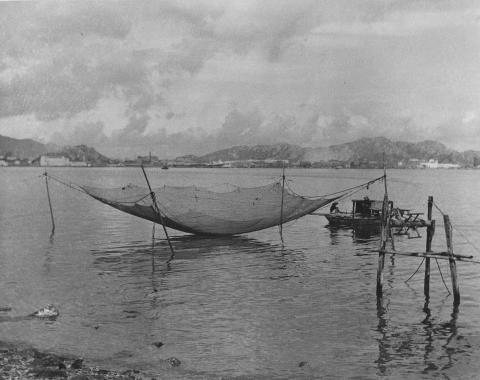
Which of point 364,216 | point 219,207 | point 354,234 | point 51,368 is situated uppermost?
point 219,207

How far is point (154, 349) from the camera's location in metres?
15.9

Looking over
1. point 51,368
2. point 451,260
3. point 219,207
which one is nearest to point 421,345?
point 451,260

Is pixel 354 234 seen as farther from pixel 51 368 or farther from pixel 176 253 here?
pixel 51 368

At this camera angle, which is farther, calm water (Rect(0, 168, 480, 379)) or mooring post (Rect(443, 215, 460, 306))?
mooring post (Rect(443, 215, 460, 306))

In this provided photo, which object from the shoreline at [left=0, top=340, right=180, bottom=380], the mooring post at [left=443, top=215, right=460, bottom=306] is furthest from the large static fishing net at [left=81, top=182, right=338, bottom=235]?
the shoreline at [left=0, top=340, right=180, bottom=380]

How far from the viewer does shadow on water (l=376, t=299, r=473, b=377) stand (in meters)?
14.8

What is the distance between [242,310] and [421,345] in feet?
21.2

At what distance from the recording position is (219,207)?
3650cm

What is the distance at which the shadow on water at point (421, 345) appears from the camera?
48.5 feet

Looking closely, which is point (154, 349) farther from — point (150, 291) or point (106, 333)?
point (150, 291)

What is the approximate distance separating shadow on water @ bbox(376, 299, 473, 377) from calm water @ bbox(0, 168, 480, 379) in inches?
1.7

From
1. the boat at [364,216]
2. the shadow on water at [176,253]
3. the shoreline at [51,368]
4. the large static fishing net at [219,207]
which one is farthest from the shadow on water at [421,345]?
the boat at [364,216]

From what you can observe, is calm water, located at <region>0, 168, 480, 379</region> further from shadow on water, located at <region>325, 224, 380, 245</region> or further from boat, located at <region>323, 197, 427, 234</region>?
boat, located at <region>323, 197, 427, 234</region>

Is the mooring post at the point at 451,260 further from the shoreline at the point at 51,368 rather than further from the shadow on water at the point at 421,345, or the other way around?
the shoreline at the point at 51,368
